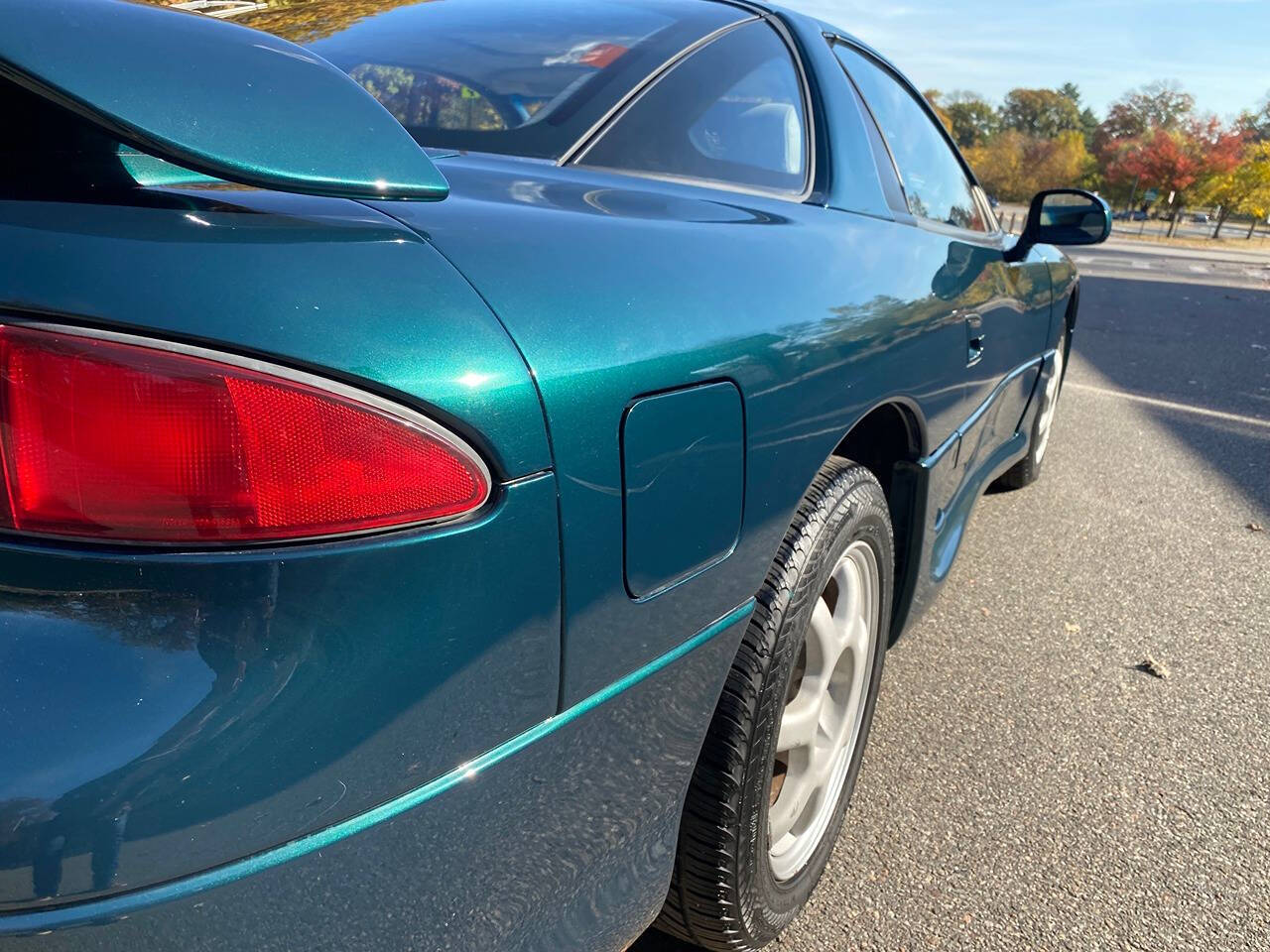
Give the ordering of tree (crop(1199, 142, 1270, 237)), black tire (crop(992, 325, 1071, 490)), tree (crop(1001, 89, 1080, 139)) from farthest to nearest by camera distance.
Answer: tree (crop(1001, 89, 1080, 139)) < tree (crop(1199, 142, 1270, 237)) < black tire (crop(992, 325, 1071, 490))

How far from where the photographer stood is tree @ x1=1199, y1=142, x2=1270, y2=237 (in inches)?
1699

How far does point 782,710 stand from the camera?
151cm

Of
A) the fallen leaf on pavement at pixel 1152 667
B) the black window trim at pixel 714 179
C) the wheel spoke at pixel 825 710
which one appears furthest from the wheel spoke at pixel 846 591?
the fallen leaf on pavement at pixel 1152 667

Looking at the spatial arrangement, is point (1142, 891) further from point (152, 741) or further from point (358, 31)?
point (358, 31)

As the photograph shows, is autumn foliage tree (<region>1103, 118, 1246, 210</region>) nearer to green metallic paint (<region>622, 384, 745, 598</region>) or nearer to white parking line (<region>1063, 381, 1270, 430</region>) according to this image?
white parking line (<region>1063, 381, 1270, 430</region>)

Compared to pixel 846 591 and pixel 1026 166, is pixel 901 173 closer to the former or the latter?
pixel 846 591

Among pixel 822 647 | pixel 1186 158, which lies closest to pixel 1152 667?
pixel 822 647

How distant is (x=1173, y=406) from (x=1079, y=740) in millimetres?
4693

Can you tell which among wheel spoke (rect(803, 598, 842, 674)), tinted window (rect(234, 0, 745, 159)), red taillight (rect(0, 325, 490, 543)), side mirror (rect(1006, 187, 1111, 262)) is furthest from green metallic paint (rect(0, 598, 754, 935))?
side mirror (rect(1006, 187, 1111, 262))

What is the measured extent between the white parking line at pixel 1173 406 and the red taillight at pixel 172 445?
6291mm

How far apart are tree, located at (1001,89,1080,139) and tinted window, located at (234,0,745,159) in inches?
4234

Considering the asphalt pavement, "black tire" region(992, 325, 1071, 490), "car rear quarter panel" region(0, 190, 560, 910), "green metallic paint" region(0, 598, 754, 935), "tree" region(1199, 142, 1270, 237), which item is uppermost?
"tree" region(1199, 142, 1270, 237)

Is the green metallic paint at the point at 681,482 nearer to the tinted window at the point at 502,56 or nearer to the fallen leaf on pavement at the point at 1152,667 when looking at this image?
the tinted window at the point at 502,56

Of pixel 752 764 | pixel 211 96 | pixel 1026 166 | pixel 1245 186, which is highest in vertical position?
pixel 1026 166
